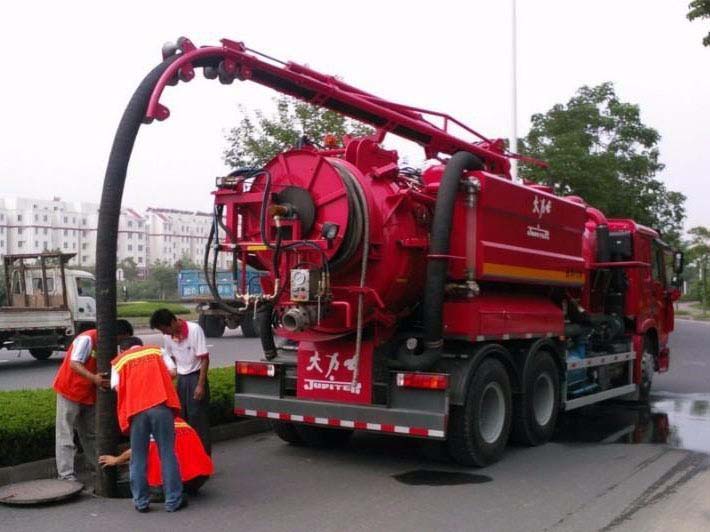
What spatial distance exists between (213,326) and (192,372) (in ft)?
65.8

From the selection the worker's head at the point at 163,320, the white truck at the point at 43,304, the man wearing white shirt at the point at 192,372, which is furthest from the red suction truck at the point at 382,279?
the white truck at the point at 43,304

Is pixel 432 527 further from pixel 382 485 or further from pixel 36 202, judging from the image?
pixel 36 202

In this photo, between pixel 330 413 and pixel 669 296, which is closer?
pixel 330 413

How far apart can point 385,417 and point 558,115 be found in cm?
2051

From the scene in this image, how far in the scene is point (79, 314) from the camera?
63.5 feet

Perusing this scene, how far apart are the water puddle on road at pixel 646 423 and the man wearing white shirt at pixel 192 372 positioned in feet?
13.9

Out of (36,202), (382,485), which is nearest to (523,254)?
(382,485)

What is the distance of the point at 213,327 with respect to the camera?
26984 mm

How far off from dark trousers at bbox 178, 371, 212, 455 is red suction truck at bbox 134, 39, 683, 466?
2.78ft

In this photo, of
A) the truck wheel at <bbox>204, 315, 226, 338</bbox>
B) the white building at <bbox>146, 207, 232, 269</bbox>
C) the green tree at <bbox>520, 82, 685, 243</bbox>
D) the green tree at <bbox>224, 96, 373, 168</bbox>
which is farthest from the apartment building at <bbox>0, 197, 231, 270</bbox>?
the green tree at <bbox>224, 96, 373, 168</bbox>

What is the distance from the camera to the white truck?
17.8 m

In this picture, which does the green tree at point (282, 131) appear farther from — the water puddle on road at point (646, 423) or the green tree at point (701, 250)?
the green tree at point (701, 250)

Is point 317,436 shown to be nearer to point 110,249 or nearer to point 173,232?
point 110,249

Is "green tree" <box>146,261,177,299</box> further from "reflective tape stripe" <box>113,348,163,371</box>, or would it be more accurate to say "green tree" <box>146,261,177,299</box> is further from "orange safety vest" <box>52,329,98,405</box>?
"reflective tape stripe" <box>113,348,163,371</box>
